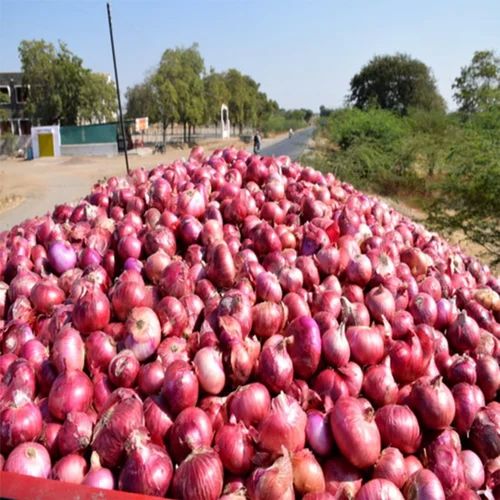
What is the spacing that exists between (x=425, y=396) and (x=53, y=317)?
134 cm

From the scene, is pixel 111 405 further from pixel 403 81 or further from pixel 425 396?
pixel 403 81

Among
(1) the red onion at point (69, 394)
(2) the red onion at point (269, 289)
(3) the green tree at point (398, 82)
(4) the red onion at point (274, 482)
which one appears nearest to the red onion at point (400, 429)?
(4) the red onion at point (274, 482)

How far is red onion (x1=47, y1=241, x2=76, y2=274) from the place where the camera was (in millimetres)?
2318

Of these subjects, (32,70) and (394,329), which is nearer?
(394,329)

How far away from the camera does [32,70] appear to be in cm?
4016

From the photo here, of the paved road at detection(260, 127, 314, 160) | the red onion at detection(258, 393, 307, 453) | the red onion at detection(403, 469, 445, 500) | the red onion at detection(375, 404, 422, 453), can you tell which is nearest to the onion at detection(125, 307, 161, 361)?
the red onion at detection(258, 393, 307, 453)

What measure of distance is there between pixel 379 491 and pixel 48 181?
71.8ft

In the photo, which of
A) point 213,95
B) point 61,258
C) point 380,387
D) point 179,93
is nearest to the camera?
point 380,387

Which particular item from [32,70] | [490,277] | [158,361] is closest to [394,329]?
[158,361]

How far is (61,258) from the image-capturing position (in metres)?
2.32

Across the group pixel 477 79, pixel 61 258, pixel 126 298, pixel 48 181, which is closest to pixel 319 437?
pixel 126 298

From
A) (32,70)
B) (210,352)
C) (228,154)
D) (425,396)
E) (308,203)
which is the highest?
(32,70)

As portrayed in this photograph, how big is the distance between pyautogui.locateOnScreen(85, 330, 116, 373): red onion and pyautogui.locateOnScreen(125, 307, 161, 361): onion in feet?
0.23

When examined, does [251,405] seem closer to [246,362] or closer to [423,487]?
[246,362]
